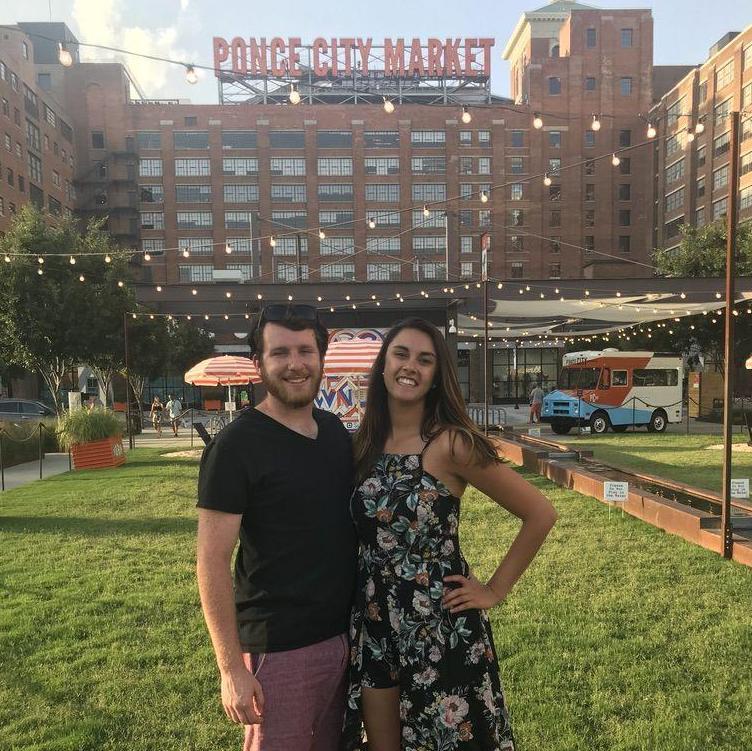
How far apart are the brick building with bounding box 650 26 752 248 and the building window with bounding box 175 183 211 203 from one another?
37.4 metres

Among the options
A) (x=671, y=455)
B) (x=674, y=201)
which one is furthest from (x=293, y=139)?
(x=671, y=455)

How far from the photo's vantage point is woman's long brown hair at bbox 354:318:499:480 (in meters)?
2.00

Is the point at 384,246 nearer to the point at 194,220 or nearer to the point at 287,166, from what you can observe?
the point at 287,166

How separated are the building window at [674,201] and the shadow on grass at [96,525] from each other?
5721cm

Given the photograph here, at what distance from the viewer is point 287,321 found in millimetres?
1991

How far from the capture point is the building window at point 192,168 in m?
52.3

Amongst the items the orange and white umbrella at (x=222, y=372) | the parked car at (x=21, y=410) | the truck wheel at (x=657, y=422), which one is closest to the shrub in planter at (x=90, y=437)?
the orange and white umbrella at (x=222, y=372)

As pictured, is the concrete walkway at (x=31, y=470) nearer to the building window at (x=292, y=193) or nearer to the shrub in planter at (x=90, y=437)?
the shrub in planter at (x=90, y=437)

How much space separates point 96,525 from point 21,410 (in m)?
17.6

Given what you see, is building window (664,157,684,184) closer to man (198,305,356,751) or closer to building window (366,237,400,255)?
building window (366,237,400,255)

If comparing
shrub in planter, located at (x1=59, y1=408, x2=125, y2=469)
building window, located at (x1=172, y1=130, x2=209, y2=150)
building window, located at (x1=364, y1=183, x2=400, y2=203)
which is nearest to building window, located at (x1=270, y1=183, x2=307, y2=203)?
building window, located at (x1=364, y1=183, x2=400, y2=203)

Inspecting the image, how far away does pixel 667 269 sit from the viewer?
91.6 ft

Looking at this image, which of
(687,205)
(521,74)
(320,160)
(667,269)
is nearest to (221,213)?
(320,160)

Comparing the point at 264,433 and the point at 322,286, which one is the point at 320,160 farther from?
the point at 264,433
